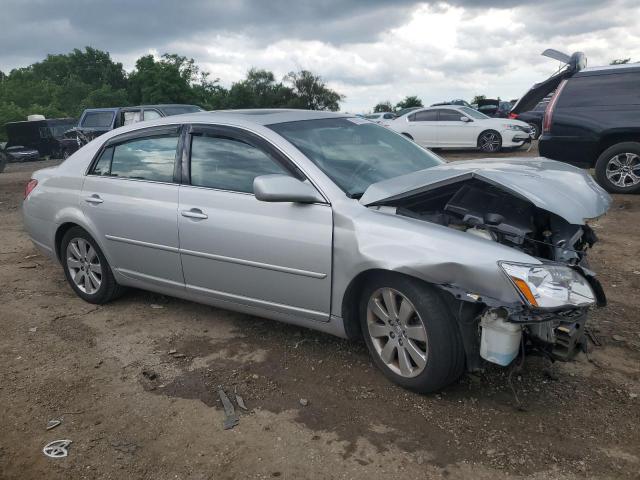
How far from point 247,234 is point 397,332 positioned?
1.14 m

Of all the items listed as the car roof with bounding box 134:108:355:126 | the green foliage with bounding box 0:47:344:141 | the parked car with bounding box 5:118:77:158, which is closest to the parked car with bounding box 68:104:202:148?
the parked car with bounding box 5:118:77:158

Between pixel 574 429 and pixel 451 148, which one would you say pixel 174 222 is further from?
pixel 451 148

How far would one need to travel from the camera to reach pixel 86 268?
15.4 feet

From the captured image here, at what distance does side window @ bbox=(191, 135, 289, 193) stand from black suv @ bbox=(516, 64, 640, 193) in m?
6.35

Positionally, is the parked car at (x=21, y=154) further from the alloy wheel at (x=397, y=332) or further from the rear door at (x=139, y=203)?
the alloy wheel at (x=397, y=332)

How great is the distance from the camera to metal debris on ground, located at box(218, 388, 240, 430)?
287cm

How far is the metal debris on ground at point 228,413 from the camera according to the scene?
287cm

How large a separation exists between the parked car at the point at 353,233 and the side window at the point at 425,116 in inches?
482

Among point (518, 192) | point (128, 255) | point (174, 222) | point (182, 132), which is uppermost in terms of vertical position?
point (182, 132)

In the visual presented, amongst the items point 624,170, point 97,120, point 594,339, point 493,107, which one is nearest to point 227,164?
point 594,339

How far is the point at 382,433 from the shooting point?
272 centimetres

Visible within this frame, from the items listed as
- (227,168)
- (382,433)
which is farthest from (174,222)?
(382,433)

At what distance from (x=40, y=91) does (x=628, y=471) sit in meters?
65.3

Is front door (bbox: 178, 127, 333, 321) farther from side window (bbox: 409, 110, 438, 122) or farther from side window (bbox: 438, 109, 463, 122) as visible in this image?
side window (bbox: 409, 110, 438, 122)
